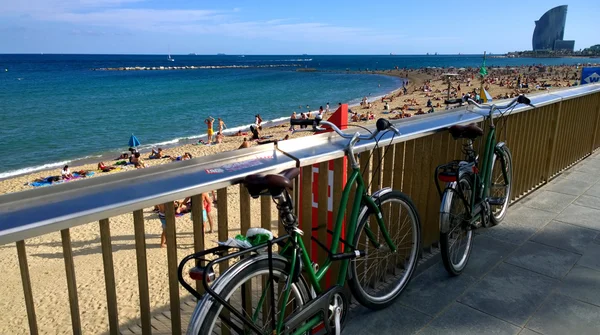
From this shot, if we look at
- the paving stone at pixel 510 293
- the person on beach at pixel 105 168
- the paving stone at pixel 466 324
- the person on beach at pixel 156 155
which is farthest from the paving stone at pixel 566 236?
the person on beach at pixel 156 155

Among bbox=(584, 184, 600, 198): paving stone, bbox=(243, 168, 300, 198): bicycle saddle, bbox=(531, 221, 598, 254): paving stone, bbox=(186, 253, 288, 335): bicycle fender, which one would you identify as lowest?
bbox=(531, 221, 598, 254): paving stone

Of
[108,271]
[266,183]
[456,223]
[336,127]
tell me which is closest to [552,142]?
[456,223]

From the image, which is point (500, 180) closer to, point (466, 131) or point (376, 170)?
point (466, 131)

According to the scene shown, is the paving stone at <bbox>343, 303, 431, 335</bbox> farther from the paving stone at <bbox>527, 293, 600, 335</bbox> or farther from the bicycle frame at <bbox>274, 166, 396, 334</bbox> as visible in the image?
the paving stone at <bbox>527, 293, 600, 335</bbox>

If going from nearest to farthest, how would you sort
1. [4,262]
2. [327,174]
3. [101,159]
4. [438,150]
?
[327,174] < [438,150] < [4,262] < [101,159]

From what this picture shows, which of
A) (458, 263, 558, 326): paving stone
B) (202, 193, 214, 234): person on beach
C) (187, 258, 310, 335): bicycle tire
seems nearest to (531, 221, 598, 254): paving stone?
(458, 263, 558, 326): paving stone

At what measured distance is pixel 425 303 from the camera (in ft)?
10.3

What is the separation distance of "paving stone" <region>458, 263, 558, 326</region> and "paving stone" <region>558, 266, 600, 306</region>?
10 cm

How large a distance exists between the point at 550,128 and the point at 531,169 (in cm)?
66

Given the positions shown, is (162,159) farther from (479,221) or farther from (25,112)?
(25,112)

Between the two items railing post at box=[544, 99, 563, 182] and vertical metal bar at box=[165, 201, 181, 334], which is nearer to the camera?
vertical metal bar at box=[165, 201, 181, 334]

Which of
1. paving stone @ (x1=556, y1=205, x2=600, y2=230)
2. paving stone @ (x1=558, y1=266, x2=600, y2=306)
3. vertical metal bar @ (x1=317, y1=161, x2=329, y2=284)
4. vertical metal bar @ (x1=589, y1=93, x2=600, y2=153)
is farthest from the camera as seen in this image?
vertical metal bar @ (x1=589, y1=93, x2=600, y2=153)

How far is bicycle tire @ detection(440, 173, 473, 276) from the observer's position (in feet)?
10.9

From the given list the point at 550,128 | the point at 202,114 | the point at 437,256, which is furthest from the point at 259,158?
the point at 202,114
